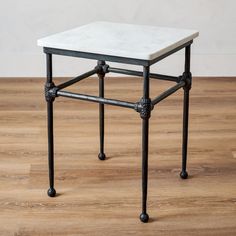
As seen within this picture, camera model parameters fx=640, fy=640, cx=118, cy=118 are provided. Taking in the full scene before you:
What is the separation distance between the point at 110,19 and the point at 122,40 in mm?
1808

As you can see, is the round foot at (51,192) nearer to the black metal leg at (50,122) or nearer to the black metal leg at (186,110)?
the black metal leg at (50,122)

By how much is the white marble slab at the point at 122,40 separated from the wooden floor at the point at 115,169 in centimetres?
60

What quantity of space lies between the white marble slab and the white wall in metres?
1.53

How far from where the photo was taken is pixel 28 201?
2.42m

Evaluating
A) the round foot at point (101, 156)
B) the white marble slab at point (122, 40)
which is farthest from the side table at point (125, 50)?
the round foot at point (101, 156)

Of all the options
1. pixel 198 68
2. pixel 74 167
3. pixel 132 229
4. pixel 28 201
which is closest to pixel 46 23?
pixel 198 68

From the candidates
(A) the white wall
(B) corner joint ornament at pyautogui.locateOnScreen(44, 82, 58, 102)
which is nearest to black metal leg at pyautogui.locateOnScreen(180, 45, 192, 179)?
(B) corner joint ornament at pyautogui.locateOnScreen(44, 82, 58, 102)

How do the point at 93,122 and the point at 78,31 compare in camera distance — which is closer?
the point at 78,31

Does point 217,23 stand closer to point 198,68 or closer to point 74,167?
point 198,68

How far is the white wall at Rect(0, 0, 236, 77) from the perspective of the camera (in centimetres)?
395

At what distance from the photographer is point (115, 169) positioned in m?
2.69

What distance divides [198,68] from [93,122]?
3.53 ft

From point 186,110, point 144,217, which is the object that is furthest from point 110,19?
point 144,217

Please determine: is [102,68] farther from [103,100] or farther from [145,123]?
[145,123]
